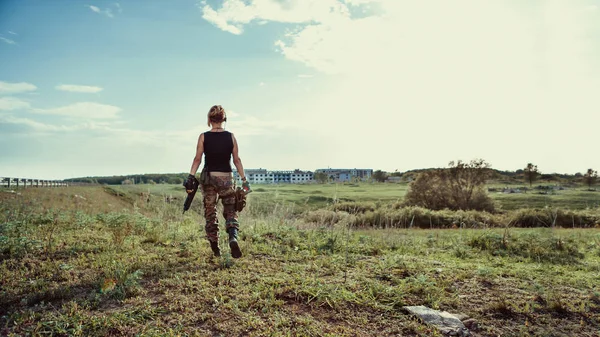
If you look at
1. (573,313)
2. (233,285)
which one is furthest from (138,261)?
(573,313)

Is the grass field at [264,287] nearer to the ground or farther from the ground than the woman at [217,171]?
nearer to the ground

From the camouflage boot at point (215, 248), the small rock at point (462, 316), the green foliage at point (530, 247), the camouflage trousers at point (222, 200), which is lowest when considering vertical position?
the green foliage at point (530, 247)

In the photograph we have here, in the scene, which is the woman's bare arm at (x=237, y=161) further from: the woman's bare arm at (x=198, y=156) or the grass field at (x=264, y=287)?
the grass field at (x=264, y=287)

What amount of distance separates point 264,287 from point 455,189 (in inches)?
1317

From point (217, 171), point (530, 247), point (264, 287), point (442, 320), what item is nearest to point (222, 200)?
point (217, 171)

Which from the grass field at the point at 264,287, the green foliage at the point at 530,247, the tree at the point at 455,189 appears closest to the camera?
the grass field at the point at 264,287

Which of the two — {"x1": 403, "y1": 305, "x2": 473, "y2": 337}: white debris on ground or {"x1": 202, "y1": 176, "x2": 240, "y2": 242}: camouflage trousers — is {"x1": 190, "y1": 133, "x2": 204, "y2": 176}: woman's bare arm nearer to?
{"x1": 202, "y1": 176, "x2": 240, "y2": 242}: camouflage trousers

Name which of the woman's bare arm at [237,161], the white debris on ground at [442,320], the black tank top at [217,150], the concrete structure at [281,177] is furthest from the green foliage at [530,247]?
the concrete structure at [281,177]

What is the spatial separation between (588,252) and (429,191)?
25.4m

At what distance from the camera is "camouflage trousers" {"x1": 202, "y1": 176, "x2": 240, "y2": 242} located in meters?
7.38

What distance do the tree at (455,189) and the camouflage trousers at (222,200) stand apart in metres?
31.0

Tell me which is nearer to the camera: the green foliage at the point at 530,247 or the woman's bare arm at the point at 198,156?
the woman's bare arm at the point at 198,156

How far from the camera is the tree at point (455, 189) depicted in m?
35.0

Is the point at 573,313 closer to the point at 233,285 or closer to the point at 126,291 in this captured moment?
the point at 233,285
